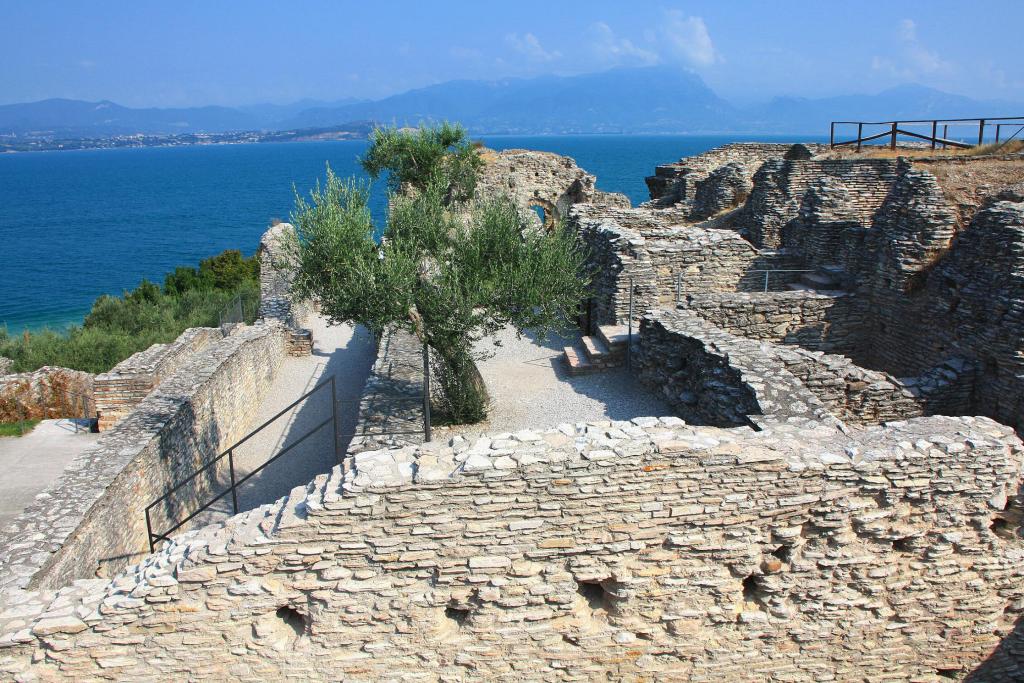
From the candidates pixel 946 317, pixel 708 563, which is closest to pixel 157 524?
pixel 708 563

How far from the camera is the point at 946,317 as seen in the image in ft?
36.2

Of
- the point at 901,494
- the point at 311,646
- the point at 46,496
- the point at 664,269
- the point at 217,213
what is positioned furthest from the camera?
the point at 217,213

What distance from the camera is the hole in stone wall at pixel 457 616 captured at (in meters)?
6.32

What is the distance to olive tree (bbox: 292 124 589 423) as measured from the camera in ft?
31.9

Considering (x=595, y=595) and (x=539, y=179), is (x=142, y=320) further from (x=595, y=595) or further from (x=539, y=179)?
(x=595, y=595)

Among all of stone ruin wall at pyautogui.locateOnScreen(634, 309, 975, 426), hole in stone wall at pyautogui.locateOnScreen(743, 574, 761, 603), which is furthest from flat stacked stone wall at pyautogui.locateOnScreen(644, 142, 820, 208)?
hole in stone wall at pyautogui.locateOnScreen(743, 574, 761, 603)

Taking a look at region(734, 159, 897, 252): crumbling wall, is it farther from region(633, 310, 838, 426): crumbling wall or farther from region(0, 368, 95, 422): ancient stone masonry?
region(0, 368, 95, 422): ancient stone masonry

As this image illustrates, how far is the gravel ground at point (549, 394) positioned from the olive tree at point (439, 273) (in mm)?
522

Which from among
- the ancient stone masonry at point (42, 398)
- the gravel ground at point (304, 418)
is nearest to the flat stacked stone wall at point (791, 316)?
the gravel ground at point (304, 418)

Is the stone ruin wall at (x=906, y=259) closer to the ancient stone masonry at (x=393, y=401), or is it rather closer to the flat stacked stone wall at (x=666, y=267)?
the flat stacked stone wall at (x=666, y=267)

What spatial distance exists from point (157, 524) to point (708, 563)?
25.8 feet

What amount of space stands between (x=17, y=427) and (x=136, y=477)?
652 centimetres

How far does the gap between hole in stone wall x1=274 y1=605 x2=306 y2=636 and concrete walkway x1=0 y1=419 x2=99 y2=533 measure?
6.90 m

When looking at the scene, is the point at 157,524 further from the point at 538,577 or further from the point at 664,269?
the point at 664,269
